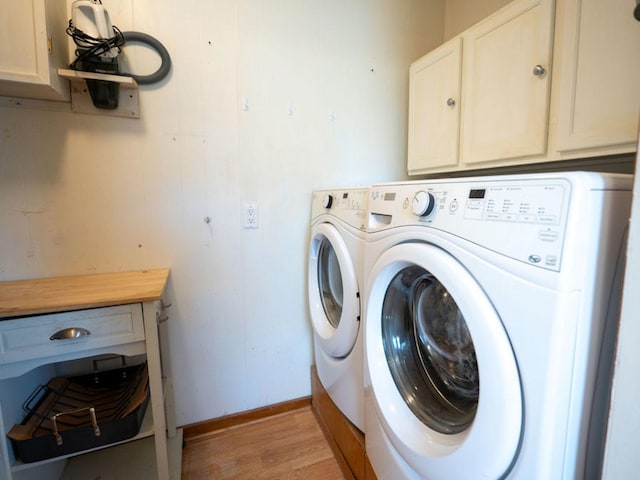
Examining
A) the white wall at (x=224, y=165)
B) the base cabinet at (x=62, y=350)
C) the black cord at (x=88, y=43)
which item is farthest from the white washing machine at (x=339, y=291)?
the black cord at (x=88, y=43)

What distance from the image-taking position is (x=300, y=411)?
→ 5.51ft

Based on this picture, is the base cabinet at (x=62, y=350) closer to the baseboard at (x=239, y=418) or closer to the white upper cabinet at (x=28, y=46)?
the baseboard at (x=239, y=418)

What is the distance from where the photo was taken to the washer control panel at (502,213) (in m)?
0.49

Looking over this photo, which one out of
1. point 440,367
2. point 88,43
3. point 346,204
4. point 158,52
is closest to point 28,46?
point 88,43

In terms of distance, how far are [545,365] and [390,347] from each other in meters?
0.50

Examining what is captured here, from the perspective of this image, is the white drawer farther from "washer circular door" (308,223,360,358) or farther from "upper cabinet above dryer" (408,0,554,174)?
"upper cabinet above dryer" (408,0,554,174)

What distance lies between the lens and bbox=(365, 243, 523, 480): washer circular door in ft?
1.82

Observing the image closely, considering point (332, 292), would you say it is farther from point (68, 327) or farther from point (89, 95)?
point (89, 95)

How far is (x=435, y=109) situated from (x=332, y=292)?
1.01 m

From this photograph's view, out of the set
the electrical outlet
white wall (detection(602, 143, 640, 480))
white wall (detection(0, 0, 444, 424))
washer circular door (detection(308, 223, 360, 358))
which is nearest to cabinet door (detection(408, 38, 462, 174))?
white wall (detection(0, 0, 444, 424))

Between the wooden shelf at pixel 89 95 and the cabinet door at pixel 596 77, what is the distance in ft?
4.91

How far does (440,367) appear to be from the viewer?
0.89 m

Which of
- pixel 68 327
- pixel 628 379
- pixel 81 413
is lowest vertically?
pixel 81 413

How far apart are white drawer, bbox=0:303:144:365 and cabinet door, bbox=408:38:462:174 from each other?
139 centimetres
